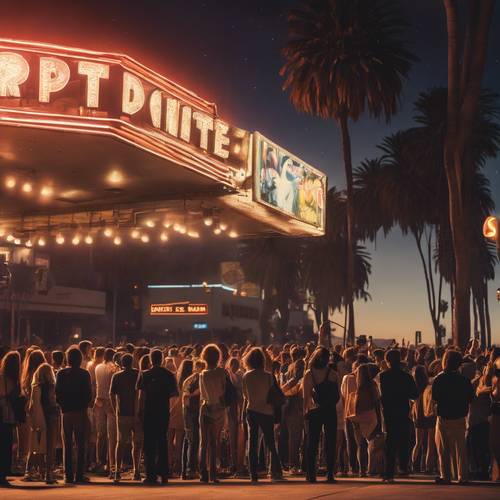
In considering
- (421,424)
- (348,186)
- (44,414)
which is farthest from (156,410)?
(348,186)

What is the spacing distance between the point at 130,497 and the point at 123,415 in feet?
6.26

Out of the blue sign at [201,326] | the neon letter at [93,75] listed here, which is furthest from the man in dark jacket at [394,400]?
the blue sign at [201,326]

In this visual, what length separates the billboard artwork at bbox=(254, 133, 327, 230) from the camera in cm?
1991

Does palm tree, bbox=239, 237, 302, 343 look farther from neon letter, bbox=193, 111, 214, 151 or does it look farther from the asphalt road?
the asphalt road

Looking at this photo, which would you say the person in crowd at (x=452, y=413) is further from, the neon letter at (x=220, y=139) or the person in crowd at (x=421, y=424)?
the neon letter at (x=220, y=139)

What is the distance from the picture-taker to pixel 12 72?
46.3ft

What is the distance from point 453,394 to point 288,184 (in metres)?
11.7

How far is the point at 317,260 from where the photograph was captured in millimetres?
61969

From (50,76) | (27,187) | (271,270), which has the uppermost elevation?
(271,270)

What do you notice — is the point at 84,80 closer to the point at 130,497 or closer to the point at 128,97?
the point at 128,97

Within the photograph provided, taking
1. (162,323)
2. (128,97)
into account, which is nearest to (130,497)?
(128,97)

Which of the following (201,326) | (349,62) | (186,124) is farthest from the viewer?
(201,326)

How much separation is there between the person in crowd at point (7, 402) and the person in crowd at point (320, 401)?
4184 mm

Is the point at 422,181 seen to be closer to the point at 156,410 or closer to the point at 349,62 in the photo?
the point at 349,62
